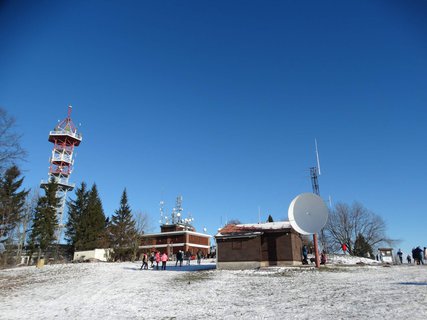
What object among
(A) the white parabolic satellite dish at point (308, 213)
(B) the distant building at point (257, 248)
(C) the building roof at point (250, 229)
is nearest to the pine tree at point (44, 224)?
(C) the building roof at point (250, 229)

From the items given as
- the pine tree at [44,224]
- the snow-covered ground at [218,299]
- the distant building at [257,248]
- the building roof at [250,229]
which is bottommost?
the snow-covered ground at [218,299]

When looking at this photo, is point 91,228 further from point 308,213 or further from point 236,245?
point 308,213

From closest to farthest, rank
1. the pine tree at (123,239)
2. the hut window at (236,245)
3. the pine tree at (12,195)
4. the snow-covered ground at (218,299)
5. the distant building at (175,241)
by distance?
1. the snow-covered ground at (218,299)
2. the hut window at (236,245)
3. the pine tree at (12,195)
4. the pine tree at (123,239)
5. the distant building at (175,241)

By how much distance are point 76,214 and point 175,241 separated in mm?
21225

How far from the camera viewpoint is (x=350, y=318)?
9.71m

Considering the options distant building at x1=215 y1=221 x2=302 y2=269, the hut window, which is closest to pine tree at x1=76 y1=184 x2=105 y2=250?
distant building at x1=215 y1=221 x2=302 y2=269

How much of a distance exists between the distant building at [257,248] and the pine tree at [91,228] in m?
32.9

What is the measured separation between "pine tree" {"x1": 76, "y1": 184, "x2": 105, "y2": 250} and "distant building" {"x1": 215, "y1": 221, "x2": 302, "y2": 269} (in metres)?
32.9

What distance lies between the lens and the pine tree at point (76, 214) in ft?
197

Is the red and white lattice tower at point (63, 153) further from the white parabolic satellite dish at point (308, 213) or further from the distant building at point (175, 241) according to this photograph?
the white parabolic satellite dish at point (308, 213)

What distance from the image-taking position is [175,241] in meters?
70.4

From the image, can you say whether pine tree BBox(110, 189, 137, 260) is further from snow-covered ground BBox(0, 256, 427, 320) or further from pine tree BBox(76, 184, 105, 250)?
snow-covered ground BBox(0, 256, 427, 320)

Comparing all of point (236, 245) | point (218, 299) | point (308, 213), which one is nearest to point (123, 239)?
point (236, 245)

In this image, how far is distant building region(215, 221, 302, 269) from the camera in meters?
28.4
